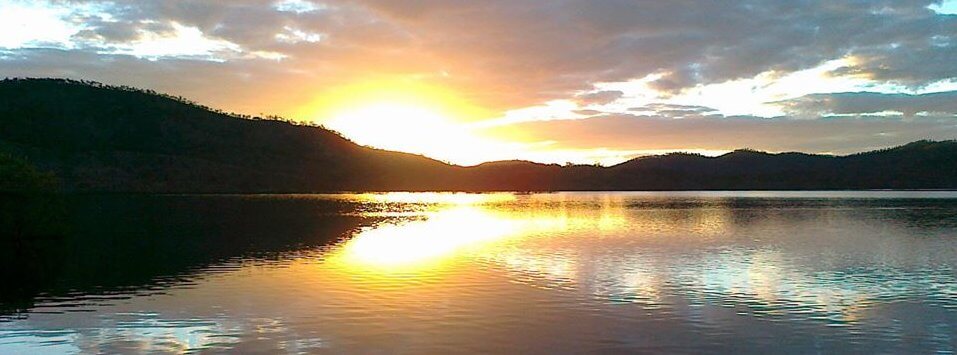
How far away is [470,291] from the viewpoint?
36375 mm

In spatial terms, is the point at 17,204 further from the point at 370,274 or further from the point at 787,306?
the point at 787,306

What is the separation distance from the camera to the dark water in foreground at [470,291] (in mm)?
25391

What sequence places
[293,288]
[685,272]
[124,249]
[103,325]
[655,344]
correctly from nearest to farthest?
[655,344]
[103,325]
[293,288]
[685,272]
[124,249]

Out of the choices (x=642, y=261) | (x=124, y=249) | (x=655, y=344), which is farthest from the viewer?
(x=124, y=249)

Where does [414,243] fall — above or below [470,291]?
above

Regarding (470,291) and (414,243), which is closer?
(470,291)

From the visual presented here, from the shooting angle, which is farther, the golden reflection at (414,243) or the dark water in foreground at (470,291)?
the golden reflection at (414,243)

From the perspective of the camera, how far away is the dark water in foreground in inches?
1000

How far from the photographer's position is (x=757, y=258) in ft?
164

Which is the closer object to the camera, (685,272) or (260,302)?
(260,302)

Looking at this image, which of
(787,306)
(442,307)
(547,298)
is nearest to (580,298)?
(547,298)

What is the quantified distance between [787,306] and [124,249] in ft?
153

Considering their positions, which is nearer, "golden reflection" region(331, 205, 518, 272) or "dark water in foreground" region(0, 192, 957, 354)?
"dark water in foreground" region(0, 192, 957, 354)

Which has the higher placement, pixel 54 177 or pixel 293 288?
pixel 54 177
